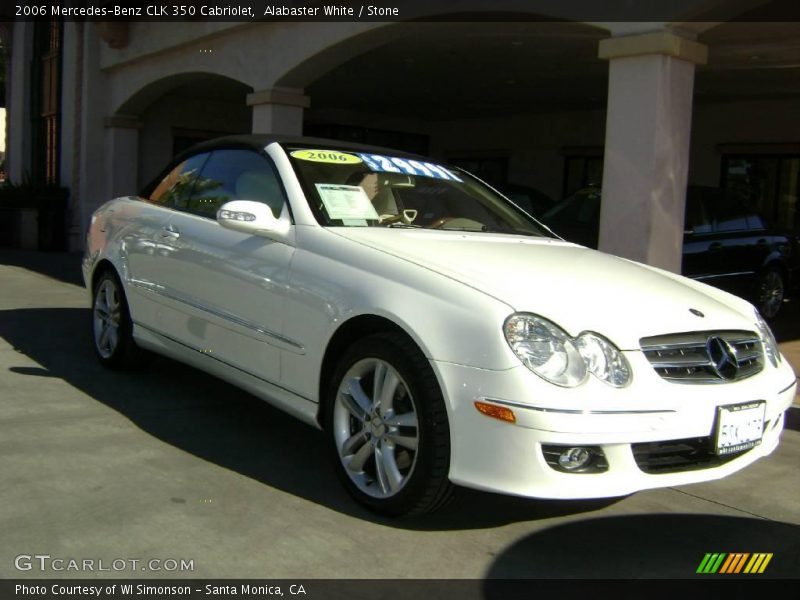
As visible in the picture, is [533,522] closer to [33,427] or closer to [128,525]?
[128,525]

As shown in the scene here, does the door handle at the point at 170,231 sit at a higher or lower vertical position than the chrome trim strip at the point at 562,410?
higher

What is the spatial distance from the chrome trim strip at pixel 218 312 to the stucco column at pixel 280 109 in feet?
20.3

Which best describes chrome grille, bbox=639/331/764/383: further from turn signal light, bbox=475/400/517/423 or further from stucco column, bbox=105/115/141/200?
stucco column, bbox=105/115/141/200

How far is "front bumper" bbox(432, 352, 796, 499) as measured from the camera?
290 cm

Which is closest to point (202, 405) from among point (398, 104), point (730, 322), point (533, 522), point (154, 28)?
point (533, 522)

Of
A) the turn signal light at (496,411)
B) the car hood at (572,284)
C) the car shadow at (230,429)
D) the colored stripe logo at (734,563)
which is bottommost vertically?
the colored stripe logo at (734,563)

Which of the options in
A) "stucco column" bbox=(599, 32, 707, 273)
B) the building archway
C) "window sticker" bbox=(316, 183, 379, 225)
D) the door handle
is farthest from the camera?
the building archway

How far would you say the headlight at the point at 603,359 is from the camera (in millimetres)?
2988

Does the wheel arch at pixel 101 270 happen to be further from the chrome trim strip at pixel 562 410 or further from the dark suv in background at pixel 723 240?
the dark suv in background at pixel 723 240

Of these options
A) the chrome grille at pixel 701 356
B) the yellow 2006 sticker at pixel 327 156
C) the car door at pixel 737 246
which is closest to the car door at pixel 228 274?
the yellow 2006 sticker at pixel 327 156

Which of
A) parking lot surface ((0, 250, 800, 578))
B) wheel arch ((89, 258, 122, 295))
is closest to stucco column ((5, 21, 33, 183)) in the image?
wheel arch ((89, 258, 122, 295))

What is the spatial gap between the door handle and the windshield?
2.87 ft

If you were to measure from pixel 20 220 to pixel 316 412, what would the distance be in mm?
14833

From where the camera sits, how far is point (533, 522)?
11.5ft
